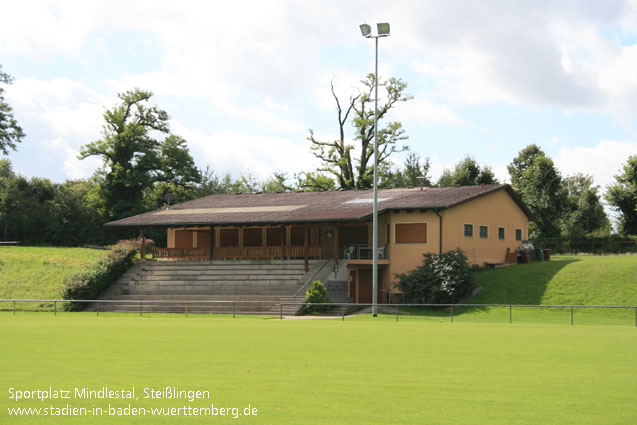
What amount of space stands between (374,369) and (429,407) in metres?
3.75

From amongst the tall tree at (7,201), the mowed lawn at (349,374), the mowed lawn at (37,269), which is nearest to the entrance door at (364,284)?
the mowed lawn at (37,269)

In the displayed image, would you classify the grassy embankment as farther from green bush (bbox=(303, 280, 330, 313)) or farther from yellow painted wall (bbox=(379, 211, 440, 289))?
green bush (bbox=(303, 280, 330, 313))

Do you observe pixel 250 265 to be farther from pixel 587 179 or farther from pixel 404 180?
pixel 587 179

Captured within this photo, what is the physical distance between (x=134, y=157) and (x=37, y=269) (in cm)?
2532

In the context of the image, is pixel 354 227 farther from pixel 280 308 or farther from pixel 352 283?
pixel 280 308

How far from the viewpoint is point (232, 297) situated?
40406 mm

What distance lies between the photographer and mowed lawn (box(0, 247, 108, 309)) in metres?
44.4

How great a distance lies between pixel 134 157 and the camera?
72688 mm

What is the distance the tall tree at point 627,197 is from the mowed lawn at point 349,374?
152 ft

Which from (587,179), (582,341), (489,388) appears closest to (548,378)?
(489,388)

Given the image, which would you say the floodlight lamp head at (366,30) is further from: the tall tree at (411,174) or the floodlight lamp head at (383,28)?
the tall tree at (411,174)

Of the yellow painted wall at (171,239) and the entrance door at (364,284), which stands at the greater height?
the yellow painted wall at (171,239)

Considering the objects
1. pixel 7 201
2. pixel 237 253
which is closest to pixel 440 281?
pixel 237 253

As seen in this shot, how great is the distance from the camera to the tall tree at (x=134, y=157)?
70875 millimetres
